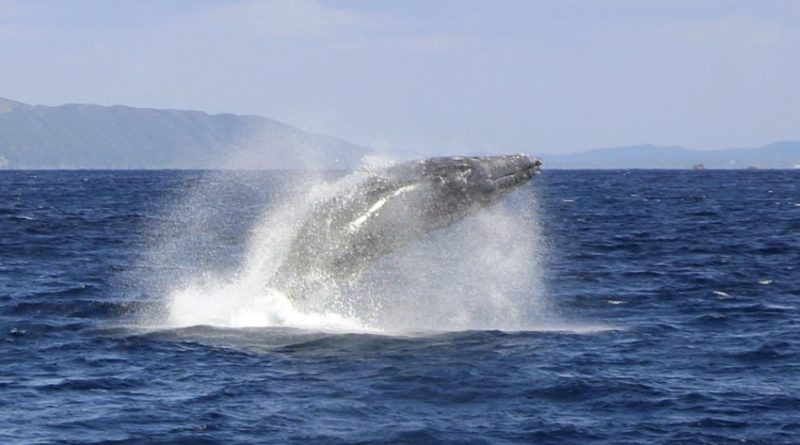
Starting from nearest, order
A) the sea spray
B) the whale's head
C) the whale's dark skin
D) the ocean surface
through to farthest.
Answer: the ocean surface < the whale's dark skin < the whale's head < the sea spray

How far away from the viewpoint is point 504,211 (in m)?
64.6

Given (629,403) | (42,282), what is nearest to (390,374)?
(629,403)

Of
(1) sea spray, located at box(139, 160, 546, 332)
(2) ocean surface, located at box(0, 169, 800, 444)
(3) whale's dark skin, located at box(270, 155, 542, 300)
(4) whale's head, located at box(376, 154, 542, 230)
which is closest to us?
(2) ocean surface, located at box(0, 169, 800, 444)

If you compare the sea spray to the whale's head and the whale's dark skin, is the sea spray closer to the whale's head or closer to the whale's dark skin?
the whale's dark skin

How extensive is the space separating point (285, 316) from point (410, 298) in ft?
22.2

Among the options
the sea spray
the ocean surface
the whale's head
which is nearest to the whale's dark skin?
the whale's head

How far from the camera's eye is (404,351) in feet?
66.8

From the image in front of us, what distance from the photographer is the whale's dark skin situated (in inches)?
851

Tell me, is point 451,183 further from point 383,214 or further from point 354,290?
point 354,290

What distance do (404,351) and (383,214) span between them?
2.55 m

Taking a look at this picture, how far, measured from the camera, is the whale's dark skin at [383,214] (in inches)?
851

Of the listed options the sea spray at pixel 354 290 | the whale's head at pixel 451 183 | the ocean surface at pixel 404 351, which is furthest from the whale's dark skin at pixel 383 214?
the ocean surface at pixel 404 351

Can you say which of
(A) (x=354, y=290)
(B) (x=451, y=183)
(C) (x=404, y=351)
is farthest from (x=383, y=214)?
(A) (x=354, y=290)

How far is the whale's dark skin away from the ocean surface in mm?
723
